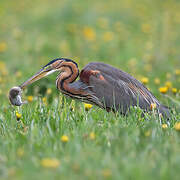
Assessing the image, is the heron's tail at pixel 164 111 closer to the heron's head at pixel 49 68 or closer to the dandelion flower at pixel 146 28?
the heron's head at pixel 49 68

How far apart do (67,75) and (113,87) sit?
60 centimetres

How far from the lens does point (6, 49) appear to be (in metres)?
9.67

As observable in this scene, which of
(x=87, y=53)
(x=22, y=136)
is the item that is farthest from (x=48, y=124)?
(x=87, y=53)

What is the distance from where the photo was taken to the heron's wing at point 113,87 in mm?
5189

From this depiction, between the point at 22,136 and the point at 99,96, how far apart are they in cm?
157

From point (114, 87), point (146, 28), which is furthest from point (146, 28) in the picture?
point (114, 87)

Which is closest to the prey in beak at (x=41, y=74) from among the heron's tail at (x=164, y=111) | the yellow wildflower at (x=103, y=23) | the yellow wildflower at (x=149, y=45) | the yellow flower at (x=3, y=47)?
the heron's tail at (x=164, y=111)

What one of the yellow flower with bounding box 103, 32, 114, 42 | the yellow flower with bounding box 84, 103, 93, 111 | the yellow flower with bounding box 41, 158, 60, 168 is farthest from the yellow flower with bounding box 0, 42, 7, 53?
the yellow flower with bounding box 41, 158, 60, 168

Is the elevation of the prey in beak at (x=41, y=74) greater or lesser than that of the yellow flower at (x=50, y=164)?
greater

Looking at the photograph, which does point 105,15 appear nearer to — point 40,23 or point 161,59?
point 40,23

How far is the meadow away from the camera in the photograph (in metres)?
3.12

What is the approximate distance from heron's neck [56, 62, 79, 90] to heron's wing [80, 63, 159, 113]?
0.40ft

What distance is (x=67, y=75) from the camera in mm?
5184

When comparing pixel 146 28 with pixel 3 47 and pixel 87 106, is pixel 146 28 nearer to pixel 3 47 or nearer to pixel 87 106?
pixel 3 47
